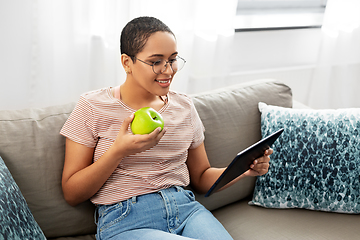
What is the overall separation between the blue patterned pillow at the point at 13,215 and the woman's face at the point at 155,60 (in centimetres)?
50

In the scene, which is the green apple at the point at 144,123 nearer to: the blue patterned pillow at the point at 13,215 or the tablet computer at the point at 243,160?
the tablet computer at the point at 243,160

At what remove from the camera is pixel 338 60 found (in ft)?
8.66

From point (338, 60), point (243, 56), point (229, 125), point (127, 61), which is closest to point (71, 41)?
point (127, 61)

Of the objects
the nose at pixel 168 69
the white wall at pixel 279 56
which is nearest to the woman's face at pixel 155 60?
the nose at pixel 168 69

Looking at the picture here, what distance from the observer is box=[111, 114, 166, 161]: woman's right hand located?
3.67ft

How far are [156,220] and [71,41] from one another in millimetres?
959

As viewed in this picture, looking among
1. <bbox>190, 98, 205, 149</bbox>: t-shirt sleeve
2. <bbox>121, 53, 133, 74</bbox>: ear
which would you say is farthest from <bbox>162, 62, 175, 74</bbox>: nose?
<bbox>190, 98, 205, 149</bbox>: t-shirt sleeve

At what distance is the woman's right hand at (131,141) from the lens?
1117 millimetres

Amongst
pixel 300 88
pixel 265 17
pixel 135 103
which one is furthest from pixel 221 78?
pixel 135 103

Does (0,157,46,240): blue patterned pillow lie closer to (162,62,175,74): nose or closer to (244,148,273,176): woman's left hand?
(162,62,175,74): nose

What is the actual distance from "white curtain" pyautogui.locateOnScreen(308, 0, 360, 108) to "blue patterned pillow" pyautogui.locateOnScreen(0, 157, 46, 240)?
2.17 meters

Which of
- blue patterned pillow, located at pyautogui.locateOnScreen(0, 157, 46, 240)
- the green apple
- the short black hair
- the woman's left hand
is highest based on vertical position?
the short black hair

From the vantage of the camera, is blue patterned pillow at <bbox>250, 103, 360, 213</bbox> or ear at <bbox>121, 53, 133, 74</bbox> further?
blue patterned pillow at <bbox>250, 103, 360, 213</bbox>

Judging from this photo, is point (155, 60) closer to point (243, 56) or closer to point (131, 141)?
point (131, 141)
